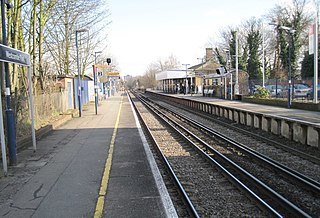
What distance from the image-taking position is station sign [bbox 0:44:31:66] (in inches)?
315

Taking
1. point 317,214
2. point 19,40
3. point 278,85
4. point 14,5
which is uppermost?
point 14,5

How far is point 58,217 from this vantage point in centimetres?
547

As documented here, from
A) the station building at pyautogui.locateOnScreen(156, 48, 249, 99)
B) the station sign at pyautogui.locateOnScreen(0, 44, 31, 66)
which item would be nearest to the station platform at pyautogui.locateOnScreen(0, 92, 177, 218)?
the station sign at pyautogui.locateOnScreen(0, 44, 31, 66)

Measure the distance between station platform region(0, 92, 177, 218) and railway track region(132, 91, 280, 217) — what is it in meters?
0.68

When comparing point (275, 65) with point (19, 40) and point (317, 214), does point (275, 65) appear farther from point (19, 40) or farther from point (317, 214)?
point (317, 214)

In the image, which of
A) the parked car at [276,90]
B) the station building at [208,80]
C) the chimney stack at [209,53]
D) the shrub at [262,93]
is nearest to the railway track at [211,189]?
the shrub at [262,93]

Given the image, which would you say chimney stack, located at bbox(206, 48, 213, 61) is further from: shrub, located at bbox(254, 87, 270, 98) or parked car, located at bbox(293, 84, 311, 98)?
shrub, located at bbox(254, 87, 270, 98)

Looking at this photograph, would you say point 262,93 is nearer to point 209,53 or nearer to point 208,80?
point 208,80

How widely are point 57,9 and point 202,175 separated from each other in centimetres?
1794

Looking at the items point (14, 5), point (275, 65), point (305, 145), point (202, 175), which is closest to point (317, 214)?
point (202, 175)

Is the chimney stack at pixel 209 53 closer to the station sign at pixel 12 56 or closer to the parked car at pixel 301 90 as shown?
the parked car at pixel 301 90

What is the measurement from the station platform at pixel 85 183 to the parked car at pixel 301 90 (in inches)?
1029

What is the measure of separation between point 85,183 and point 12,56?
148 inches

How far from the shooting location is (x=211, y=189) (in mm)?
7461
